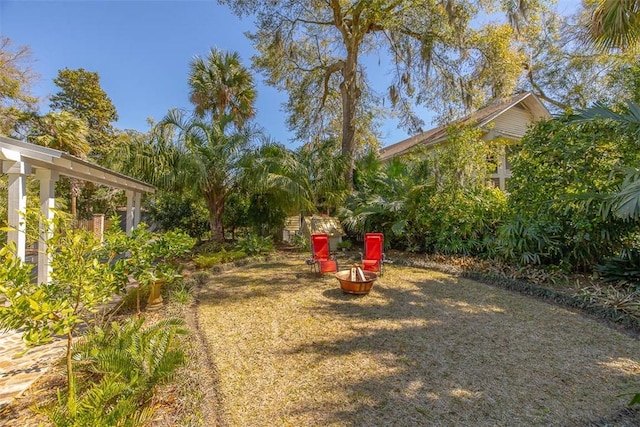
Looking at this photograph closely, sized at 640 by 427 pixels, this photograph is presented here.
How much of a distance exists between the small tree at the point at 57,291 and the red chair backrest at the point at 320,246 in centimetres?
487

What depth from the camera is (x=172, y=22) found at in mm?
8859

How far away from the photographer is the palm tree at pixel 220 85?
538 inches

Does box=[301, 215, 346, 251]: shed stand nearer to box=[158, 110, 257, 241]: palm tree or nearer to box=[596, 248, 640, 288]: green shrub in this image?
box=[158, 110, 257, 241]: palm tree

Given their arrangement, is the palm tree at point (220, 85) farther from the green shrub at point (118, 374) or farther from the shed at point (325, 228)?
the green shrub at point (118, 374)

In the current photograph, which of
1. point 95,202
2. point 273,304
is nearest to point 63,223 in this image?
point 273,304

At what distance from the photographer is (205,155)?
8414 mm

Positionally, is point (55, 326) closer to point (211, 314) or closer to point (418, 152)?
point (211, 314)

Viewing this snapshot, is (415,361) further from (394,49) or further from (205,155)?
(394,49)

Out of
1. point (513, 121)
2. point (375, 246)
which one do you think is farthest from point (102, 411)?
point (513, 121)

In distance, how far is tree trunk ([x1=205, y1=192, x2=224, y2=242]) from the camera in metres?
9.24

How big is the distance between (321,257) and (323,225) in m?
3.42

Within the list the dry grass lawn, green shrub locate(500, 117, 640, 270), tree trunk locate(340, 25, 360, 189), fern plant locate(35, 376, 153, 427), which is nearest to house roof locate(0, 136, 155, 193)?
the dry grass lawn

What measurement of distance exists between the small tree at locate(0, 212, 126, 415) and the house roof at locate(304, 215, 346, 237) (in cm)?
797

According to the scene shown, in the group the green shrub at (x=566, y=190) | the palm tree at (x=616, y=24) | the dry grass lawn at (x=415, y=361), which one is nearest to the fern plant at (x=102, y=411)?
the dry grass lawn at (x=415, y=361)
